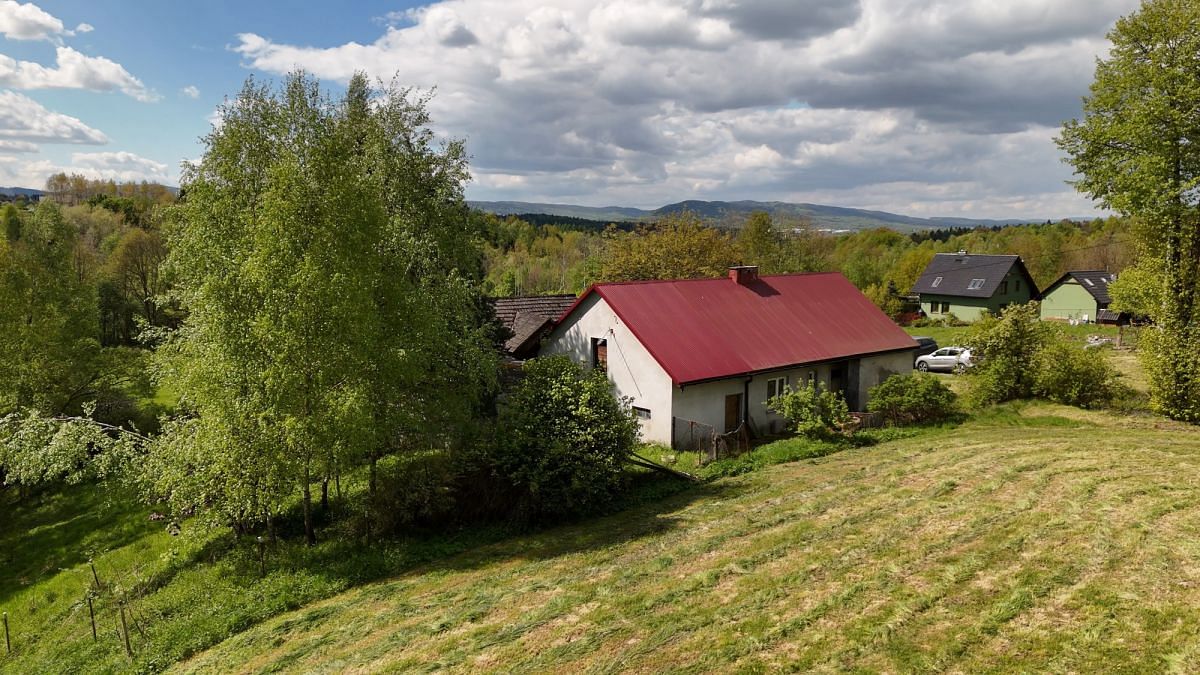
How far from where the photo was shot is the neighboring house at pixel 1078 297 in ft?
181

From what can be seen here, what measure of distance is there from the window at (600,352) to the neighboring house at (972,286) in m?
46.1

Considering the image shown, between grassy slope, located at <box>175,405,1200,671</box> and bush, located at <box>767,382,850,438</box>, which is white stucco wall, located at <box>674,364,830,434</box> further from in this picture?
grassy slope, located at <box>175,405,1200,671</box>

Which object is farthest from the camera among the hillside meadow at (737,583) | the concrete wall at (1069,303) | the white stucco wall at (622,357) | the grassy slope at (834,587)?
the concrete wall at (1069,303)

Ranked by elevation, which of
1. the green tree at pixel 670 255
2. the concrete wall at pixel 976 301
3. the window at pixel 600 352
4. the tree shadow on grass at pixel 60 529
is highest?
the green tree at pixel 670 255

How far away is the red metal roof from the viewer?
22672mm

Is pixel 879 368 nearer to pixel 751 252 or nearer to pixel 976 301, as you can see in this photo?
pixel 751 252

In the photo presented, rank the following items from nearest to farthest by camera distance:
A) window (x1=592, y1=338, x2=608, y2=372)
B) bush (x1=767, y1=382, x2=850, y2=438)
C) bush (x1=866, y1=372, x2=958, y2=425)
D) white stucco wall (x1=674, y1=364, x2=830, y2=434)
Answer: white stucco wall (x1=674, y1=364, x2=830, y2=434)
bush (x1=767, y1=382, x2=850, y2=438)
bush (x1=866, y1=372, x2=958, y2=425)
window (x1=592, y1=338, x2=608, y2=372)

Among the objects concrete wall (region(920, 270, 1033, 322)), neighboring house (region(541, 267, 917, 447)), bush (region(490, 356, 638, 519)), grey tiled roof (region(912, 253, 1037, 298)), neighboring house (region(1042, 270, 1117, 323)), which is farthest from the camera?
grey tiled roof (region(912, 253, 1037, 298))

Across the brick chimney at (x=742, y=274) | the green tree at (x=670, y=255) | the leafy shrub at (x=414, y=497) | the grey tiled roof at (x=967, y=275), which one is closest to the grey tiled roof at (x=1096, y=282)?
the grey tiled roof at (x=967, y=275)

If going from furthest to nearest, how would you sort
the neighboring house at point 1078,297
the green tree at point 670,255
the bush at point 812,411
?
the neighboring house at point 1078,297 < the green tree at point 670,255 < the bush at point 812,411

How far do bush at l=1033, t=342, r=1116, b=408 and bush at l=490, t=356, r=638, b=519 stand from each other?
1829 centimetres

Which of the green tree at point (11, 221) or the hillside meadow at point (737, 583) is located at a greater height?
the green tree at point (11, 221)

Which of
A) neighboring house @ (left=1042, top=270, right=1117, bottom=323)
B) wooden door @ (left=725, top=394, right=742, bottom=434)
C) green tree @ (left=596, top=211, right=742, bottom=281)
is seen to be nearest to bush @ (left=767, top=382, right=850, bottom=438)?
wooden door @ (left=725, top=394, right=742, bottom=434)

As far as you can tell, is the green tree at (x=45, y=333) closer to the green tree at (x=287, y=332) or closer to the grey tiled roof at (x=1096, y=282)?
the green tree at (x=287, y=332)
